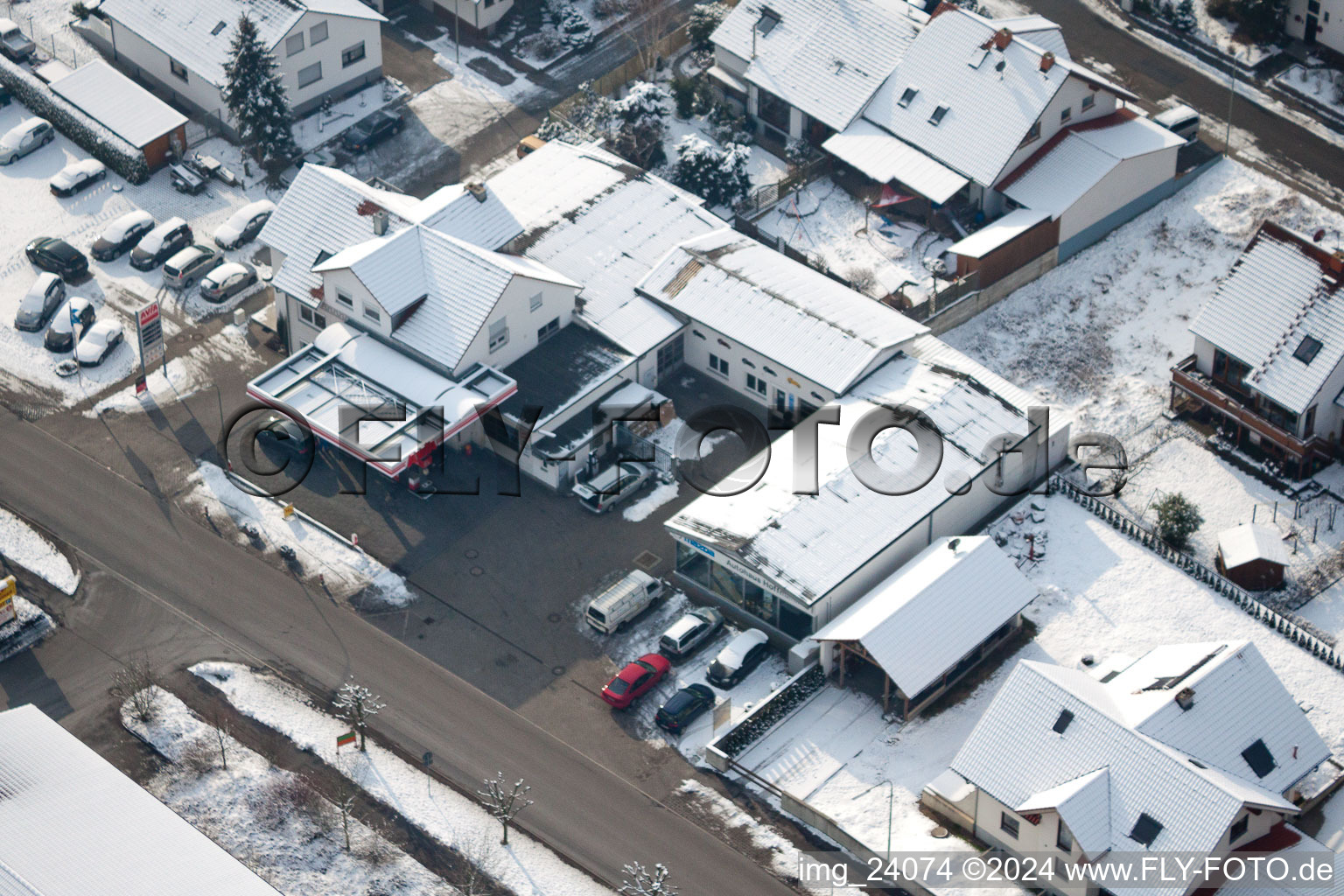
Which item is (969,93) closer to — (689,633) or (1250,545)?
(1250,545)

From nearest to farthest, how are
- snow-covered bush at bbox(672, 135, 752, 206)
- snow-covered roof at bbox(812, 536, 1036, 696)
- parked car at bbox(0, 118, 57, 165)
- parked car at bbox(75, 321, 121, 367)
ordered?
snow-covered roof at bbox(812, 536, 1036, 696)
parked car at bbox(75, 321, 121, 367)
snow-covered bush at bbox(672, 135, 752, 206)
parked car at bbox(0, 118, 57, 165)

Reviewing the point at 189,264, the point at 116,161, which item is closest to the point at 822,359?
the point at 189,264

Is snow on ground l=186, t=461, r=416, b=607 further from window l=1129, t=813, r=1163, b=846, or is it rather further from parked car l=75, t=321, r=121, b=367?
window l=1129, t=813, r=1163, b=846

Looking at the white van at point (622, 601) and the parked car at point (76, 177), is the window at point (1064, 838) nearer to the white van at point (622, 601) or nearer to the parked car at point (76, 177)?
the white van at point (622, 601)

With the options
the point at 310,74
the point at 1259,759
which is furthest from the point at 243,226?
the point at 1259,759

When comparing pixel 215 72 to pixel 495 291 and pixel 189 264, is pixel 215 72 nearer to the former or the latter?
pixel 189 264

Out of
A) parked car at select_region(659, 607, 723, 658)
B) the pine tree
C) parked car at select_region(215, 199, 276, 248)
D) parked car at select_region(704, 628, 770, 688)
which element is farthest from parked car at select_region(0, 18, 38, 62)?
parked car at select_region(704, 628, 770, 688)

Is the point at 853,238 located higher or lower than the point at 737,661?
higher

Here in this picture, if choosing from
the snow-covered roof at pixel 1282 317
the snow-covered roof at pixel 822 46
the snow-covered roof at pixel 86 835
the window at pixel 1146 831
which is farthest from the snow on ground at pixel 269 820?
the snow-covered roof at pixel 822 46
